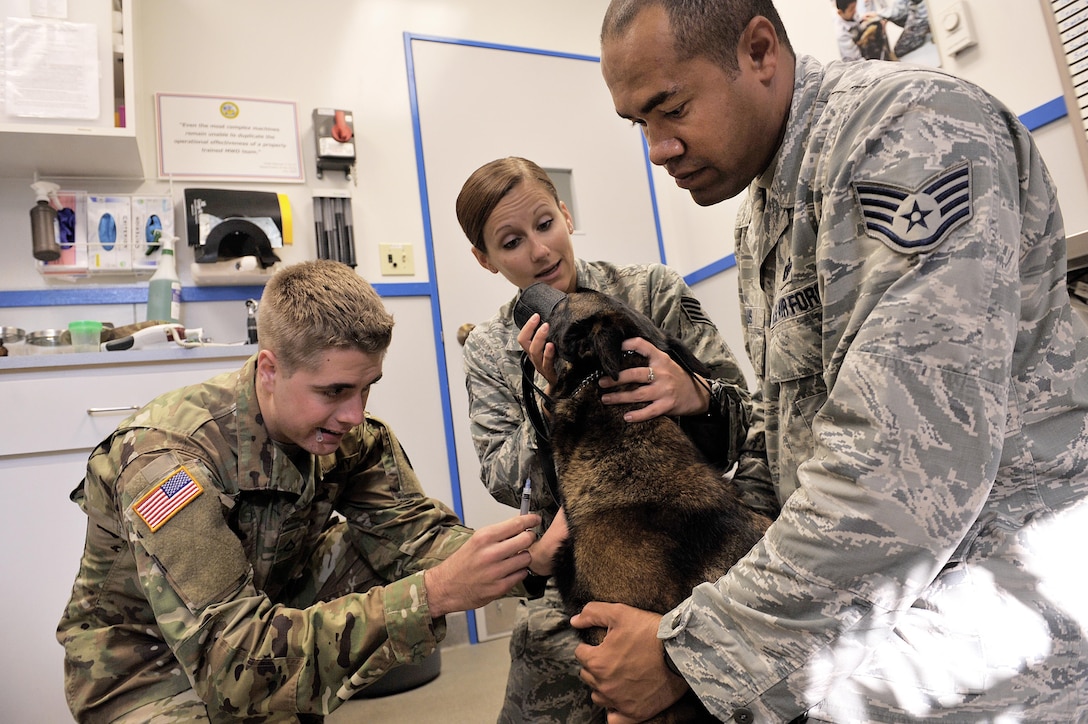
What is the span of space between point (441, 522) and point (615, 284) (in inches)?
31.4

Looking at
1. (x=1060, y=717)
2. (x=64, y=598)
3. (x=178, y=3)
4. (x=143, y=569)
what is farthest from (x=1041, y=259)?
(x=178, y=3)

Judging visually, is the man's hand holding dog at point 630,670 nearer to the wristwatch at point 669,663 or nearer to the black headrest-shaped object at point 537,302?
the wristwatch at point 669,663

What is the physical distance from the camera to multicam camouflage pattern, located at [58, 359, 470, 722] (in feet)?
3.96

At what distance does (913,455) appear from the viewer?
2.42 feet

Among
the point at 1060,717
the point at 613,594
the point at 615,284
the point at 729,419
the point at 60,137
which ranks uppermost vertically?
the point at 60,137

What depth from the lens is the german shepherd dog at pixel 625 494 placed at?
3.41ft

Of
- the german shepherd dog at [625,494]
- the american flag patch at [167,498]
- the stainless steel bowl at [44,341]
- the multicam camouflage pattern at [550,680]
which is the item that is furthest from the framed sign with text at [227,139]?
the multicam camouflage pattern at [550,680]

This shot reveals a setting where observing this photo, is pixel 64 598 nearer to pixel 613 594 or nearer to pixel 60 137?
pixel 60 137

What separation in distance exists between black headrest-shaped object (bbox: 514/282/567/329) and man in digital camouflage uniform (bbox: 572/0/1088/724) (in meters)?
0.55

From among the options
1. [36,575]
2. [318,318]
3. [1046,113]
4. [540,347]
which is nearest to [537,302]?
[540,347]

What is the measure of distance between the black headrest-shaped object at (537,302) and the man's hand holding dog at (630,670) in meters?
0.63

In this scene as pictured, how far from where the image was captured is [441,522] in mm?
1713

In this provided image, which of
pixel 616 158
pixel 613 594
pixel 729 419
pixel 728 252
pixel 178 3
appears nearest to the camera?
pixel 613 594

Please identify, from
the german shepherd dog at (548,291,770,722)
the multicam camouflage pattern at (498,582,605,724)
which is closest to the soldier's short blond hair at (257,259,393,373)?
the german shepherd dog at (548,291,770,722)
